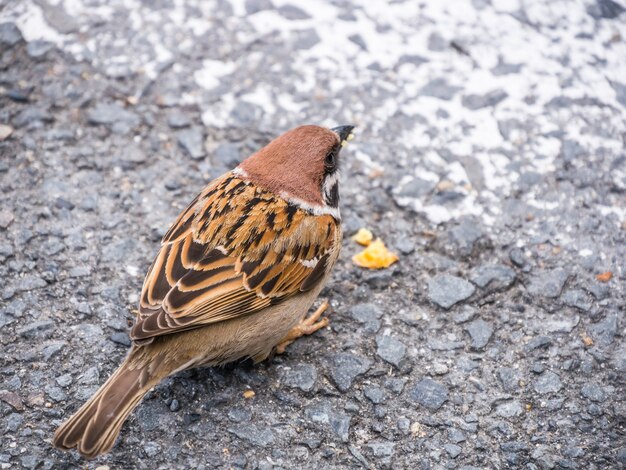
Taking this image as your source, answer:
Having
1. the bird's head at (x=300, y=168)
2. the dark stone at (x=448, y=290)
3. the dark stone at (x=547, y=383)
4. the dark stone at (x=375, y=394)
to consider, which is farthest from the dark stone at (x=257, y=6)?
the dark stone at (x=547, y=383)

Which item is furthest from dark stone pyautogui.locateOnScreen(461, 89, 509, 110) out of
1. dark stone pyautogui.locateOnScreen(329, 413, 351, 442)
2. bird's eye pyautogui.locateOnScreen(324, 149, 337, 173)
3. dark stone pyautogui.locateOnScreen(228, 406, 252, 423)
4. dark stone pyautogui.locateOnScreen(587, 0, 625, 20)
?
dark stone pyautogui.locateOnScreen(228, 406, 252, 423)

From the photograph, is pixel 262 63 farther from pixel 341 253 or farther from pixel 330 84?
pixel 341 253

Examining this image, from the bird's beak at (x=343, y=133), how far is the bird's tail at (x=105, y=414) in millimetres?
1831

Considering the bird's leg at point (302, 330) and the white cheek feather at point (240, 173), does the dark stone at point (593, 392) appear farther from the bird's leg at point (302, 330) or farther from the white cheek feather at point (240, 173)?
the white cheek feather at point (240, 173)

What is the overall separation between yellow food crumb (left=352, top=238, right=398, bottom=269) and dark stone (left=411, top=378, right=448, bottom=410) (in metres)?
0.89

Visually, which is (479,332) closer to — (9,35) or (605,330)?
(605,330)

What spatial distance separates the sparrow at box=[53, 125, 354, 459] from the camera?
3.77 metres

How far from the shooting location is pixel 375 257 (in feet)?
16.0

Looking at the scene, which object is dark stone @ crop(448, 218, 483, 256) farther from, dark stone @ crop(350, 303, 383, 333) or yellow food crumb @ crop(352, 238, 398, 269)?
dark stone @ crop(350, 303, 383, 333)

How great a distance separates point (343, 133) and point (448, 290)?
1129 mm

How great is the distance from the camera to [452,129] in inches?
219

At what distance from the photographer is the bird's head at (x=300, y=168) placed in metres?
4.46

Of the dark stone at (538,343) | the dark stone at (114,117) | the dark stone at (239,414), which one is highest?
the dark stone at (114,117)

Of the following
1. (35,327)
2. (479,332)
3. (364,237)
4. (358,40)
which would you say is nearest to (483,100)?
(358,40)
